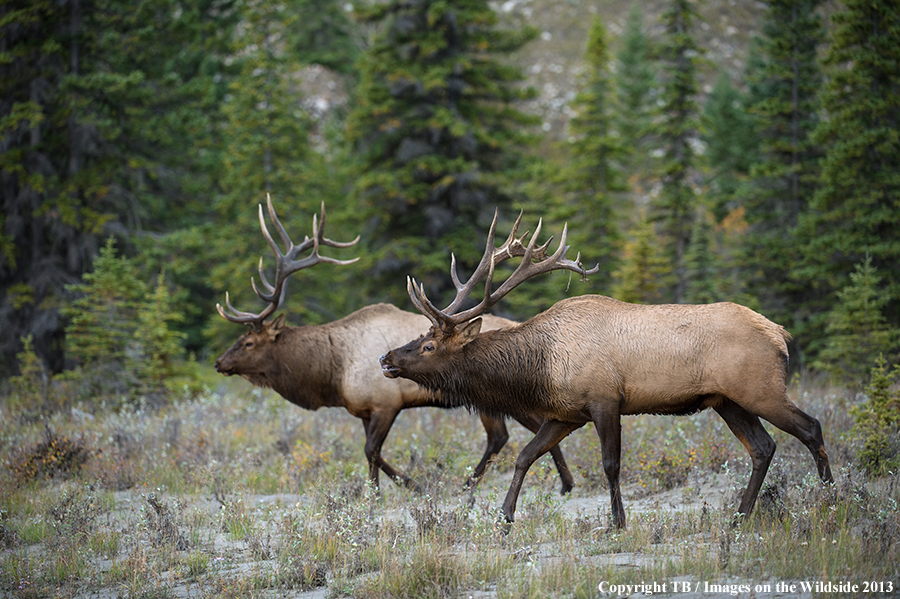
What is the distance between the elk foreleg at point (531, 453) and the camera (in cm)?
609

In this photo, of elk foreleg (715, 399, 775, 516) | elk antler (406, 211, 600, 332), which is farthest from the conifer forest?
elk antler (406, 211, 600, 332)

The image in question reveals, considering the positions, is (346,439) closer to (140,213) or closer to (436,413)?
(436,413)

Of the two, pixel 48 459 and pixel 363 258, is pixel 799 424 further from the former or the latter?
pixel 363 258

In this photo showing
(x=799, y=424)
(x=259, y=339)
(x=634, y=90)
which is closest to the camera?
(x=799, y=424)

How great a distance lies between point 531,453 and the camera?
20.2 ft

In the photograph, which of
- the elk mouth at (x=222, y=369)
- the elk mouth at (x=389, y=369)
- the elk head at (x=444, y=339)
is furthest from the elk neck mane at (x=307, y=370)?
the elk head at (x=444, y=339)

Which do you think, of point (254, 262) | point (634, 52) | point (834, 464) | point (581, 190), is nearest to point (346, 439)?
point (834, 464)

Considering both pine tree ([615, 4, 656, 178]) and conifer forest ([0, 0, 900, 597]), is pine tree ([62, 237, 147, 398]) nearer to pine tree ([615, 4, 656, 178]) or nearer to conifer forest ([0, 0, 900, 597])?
conifer forest ([0, 0, 900, 597])

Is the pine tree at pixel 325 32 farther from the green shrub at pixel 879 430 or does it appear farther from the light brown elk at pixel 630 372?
the green shrub at pixel 879 430

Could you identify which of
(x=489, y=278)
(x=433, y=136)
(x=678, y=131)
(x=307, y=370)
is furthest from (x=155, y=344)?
(x=678, y=131)

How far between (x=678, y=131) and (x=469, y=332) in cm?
1571

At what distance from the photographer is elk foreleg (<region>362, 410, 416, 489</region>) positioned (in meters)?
7.80

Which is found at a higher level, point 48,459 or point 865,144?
point 865,144

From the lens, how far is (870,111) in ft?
45.3
